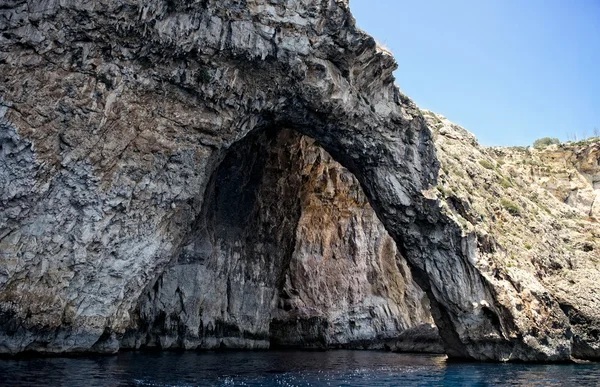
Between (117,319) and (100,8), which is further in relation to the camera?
(117,319)

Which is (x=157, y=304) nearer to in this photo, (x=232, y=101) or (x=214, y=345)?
(x=214, y=345)

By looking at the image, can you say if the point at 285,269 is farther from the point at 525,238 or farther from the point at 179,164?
the point at 179,164

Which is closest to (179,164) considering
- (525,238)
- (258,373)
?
(258,373)

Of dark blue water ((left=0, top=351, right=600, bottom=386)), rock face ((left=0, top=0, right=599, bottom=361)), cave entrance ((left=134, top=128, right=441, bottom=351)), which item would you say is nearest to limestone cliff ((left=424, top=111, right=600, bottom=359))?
rock face ((left=0, top=0, right=599, bottom=361))

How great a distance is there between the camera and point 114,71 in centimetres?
1956

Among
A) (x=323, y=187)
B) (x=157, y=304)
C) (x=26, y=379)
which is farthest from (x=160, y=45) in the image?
(x=323, y=187)

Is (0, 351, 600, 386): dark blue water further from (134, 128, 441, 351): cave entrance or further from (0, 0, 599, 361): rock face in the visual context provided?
(134, 128, 441, 351): cave entrance

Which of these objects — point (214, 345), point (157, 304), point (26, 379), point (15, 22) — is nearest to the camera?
point (26, 379)

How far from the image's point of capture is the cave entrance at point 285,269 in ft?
97.9

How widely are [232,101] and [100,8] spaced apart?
5972mm

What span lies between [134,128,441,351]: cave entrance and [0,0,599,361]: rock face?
49.3 inches

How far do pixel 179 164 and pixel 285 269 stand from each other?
16.5 m

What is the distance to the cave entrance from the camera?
29.8 meters

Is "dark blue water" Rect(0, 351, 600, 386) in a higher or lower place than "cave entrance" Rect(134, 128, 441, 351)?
lower
